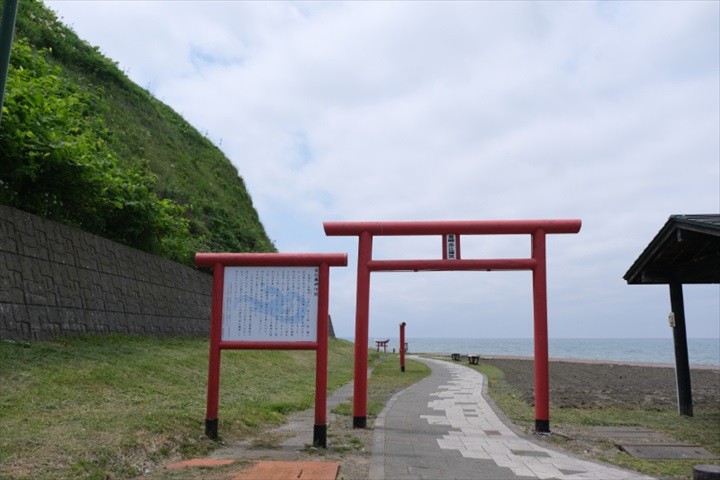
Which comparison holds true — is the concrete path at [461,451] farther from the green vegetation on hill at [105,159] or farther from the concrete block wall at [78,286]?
the green vegetation on hill at [105,159]

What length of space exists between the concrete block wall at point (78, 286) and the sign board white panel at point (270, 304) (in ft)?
12.5

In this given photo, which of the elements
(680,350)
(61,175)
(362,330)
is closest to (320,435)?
(362,330)

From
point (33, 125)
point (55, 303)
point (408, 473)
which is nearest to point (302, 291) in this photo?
point (408, 473)

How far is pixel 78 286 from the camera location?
11266 mm

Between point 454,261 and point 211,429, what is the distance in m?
4.09

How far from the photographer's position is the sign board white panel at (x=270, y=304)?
24.5 feet

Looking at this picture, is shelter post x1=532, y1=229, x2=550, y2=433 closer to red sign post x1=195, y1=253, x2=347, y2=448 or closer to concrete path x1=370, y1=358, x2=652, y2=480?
concrete path x1=370, y1=358, x2=652, y2=480

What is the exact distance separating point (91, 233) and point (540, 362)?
30.3ft

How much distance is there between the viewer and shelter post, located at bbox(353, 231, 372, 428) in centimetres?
870

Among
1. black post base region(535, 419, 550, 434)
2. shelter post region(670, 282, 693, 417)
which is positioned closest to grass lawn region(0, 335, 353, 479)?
black post base region(535, 419, 550, 434)

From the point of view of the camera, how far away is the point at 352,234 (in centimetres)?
923

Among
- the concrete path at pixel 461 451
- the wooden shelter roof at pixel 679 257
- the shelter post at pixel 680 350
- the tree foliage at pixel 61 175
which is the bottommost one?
the concrete path at pixel 461 451

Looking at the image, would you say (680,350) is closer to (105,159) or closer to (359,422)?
(359,422)

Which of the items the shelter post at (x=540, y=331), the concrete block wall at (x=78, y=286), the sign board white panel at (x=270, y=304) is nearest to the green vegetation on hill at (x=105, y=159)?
the concrete block wall at (x=78, y=286)
